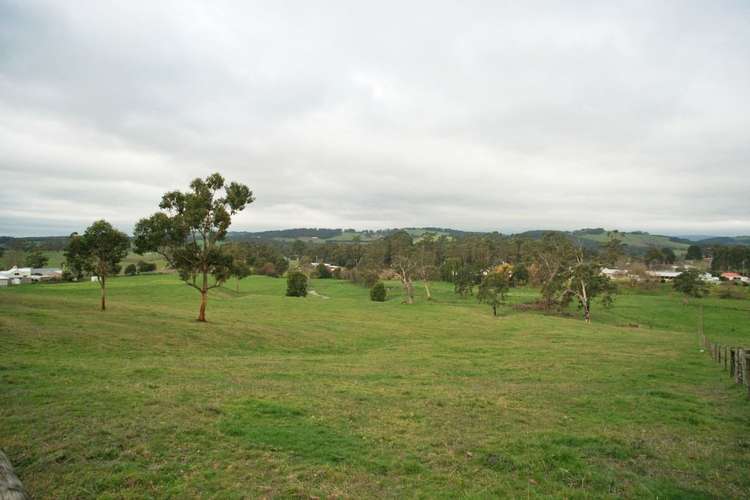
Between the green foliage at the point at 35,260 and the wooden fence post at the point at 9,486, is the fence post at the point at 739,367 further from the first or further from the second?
the green foliage at the point at 35,260

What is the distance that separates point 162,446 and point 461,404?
8023 mm

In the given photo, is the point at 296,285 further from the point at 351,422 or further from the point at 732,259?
the point at 732,259

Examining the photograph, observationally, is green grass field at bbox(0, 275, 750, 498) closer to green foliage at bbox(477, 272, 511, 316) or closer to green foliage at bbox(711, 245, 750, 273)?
green foliage at bbox(477, 272, 511, 316)

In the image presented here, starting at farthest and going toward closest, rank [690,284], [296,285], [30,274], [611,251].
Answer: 1. [30,274]
2. [690,284]
3. [296,285]
4. [611,251]

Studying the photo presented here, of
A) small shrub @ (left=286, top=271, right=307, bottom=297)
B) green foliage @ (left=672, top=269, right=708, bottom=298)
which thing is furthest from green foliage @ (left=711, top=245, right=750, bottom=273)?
small shrub @ (left=286, top=271, right=307, bottom=297)

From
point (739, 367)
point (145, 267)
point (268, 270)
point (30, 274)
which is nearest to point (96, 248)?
point (739, 367)

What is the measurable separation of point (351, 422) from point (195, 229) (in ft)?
77.8

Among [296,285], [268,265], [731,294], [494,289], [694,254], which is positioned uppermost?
[694,254]

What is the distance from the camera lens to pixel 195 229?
29188 millimetres

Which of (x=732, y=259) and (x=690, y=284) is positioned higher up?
(x=732, y=259)

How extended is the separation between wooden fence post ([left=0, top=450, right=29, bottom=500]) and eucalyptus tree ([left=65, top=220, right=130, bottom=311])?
1115 inches

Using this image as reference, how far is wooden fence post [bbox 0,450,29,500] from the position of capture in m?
5.19

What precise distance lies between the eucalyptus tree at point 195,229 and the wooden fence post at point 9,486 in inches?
897

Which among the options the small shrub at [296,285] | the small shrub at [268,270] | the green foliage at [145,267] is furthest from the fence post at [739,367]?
the green foliage at [145,267]
